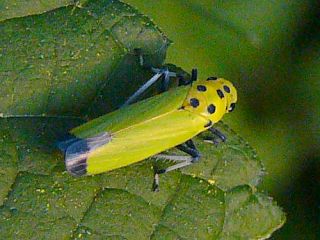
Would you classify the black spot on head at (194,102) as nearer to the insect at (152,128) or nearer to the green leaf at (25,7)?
the insect at (152,128)

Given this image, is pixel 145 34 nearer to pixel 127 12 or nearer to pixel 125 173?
pixel 127 12

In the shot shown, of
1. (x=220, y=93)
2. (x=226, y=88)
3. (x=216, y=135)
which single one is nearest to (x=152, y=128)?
(x=216, y=135)

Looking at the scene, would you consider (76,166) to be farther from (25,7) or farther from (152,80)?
(25,7)

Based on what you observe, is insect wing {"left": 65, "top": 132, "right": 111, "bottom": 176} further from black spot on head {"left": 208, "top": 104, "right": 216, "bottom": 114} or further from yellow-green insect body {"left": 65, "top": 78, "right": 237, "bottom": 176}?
black spot on head {"left": 208, "top": 104, "right": 216, "bottom": 114}

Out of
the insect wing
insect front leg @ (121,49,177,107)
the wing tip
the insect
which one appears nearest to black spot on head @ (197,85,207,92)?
the insect

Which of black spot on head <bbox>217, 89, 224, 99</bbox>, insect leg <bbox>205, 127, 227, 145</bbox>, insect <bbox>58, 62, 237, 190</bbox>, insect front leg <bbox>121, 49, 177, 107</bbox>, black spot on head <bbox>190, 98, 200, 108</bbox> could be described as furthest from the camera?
black spot on head <bbox>217, 89, 224, 99</bbox>

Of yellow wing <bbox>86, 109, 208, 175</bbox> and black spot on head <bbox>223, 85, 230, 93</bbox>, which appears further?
black spot on head <bbox>223, 85, 230, 93</bbox>

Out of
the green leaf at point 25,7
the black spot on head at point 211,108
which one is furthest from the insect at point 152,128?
the green leaf at point 25,7

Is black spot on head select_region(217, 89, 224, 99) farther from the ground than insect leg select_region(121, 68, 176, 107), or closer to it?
closer to it
